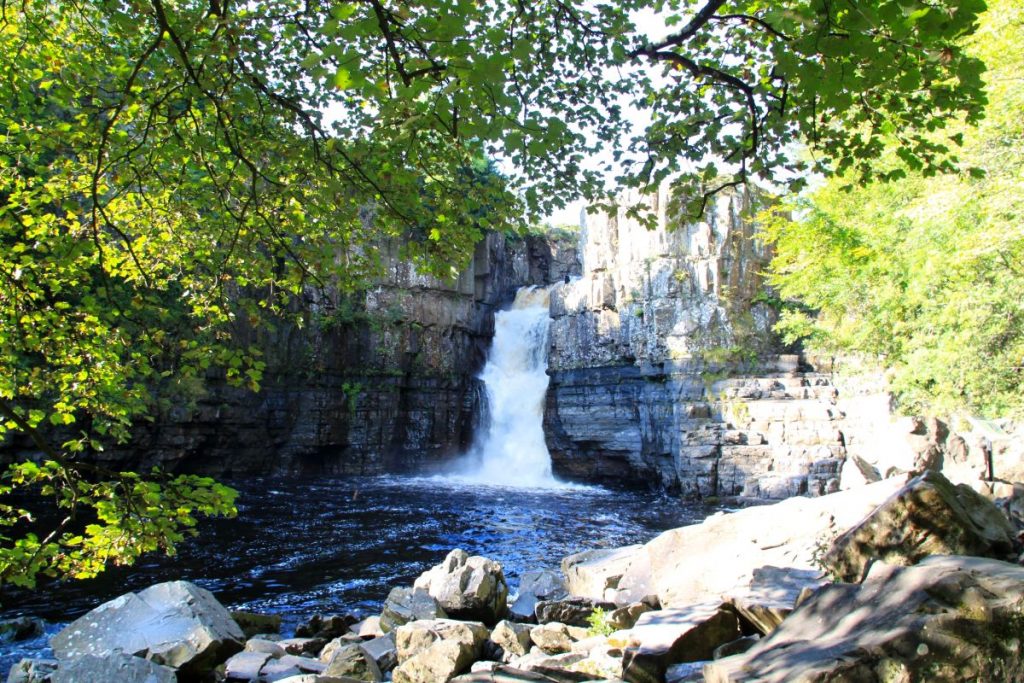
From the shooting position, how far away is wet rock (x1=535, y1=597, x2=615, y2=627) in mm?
8789

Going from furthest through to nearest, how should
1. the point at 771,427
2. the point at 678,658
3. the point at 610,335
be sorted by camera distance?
1. the point at 610,335
2. the point at 771,427
3. the point at 678,658

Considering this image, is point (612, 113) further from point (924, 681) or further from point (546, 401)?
point (546, 401)

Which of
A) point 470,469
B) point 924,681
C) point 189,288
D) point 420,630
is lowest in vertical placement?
point 470,469

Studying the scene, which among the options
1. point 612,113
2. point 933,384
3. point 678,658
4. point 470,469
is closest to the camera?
point 678,658

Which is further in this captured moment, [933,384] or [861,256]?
[861,256]

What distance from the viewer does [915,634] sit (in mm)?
3324

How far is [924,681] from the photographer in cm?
319

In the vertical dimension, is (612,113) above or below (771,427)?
above

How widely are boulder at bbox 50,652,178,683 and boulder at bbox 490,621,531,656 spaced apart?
134 inches

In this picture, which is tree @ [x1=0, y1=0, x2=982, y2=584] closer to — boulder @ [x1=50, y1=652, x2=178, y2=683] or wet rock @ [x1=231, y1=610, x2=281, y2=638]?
boulder @ [x1=50, y1=652, x2=178, y2=683]

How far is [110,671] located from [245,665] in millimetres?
1567

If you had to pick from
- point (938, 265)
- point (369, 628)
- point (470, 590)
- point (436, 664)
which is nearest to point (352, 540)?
point (369, 628)

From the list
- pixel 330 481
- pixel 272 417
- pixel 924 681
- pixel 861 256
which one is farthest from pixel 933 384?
pixel 272 417

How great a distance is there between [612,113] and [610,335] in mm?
23197
